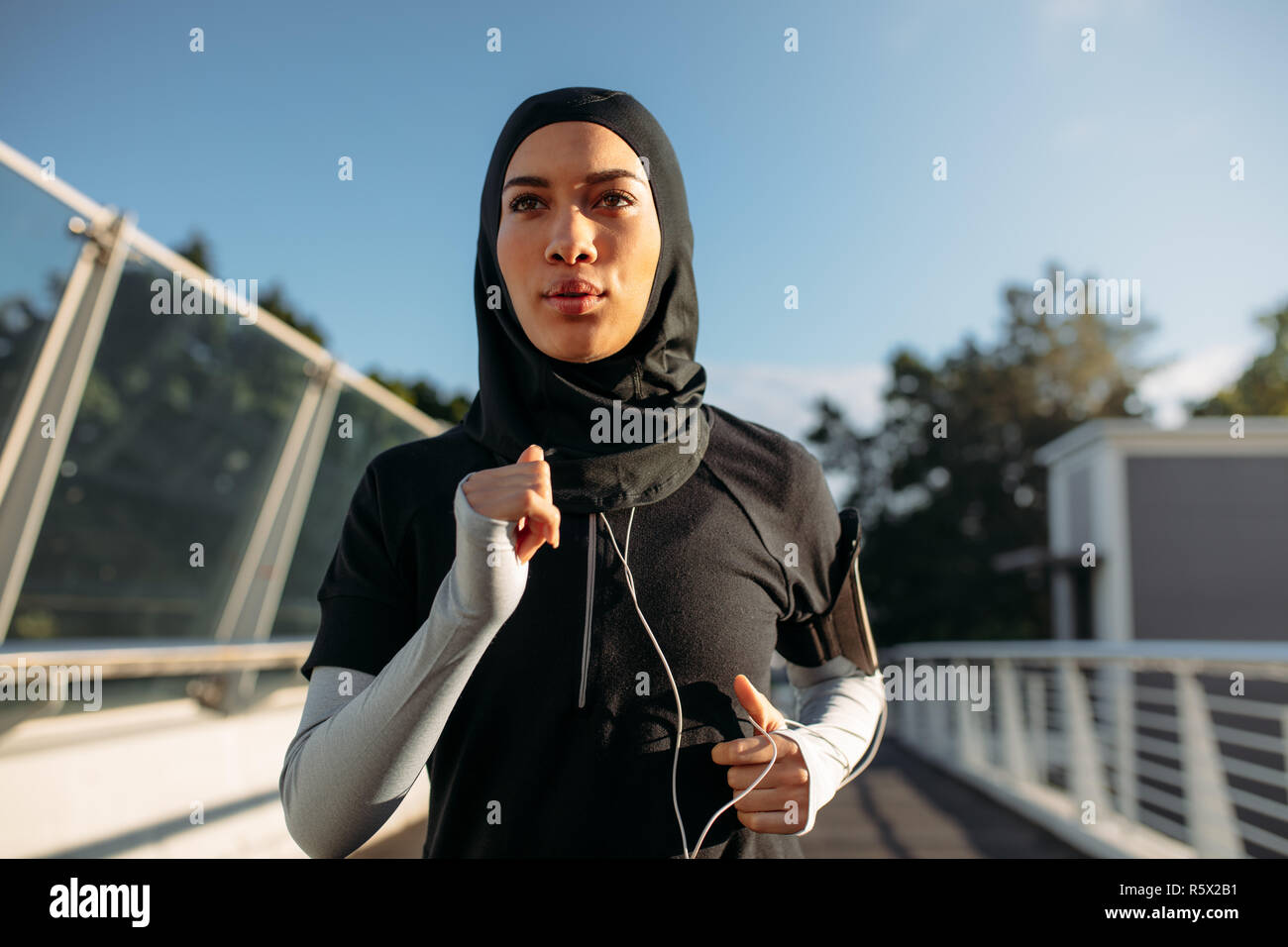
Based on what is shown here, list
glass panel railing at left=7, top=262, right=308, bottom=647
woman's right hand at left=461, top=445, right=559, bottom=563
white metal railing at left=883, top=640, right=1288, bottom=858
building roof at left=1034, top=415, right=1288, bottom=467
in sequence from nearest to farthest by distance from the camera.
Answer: woman's right hand at left=461, top=445, right=559, bottom=563 → glass panel railing at left=7, top=262, right=308, bottom=647 → white metal railing at left=883, top=640, right=1288, bottom=858 → building roof at left=1034, top=415, right=1288, bottom=467

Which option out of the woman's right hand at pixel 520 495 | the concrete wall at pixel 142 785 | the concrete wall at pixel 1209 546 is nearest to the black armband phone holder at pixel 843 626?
the woman's right hand at pixel 520 495

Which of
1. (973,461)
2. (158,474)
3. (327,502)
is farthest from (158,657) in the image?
(973,461)

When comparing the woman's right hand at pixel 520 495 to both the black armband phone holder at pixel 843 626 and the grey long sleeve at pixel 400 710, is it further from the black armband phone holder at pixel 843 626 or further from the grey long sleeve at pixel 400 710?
the black armband phone holder at pixel 843 626

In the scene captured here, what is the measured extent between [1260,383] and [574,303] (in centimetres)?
Answer: 3764

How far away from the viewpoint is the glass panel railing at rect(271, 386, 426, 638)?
508 cm

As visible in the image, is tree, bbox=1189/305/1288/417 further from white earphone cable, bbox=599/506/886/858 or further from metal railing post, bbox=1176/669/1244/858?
white earphone cable, bbox=599/506/886/858

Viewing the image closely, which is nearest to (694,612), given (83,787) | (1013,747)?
(83,787)

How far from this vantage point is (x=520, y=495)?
94 centimetres

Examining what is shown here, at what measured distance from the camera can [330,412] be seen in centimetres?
503

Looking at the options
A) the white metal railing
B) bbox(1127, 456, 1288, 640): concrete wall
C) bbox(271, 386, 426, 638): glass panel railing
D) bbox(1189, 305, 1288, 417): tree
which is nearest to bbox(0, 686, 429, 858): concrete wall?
bbox(271, 386, 426, 638): glass panel railing

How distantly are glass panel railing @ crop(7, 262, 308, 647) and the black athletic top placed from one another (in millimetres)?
2321

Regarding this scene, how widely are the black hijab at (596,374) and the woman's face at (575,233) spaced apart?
34mm
